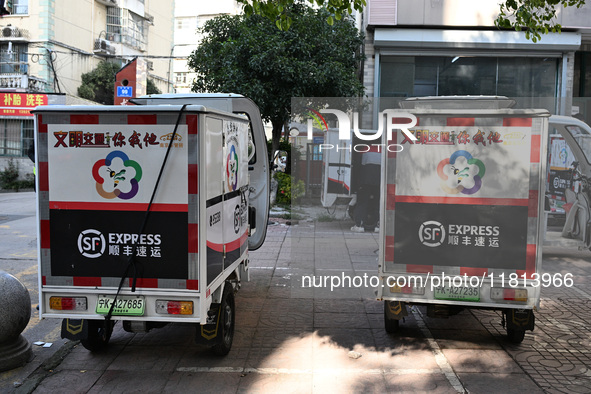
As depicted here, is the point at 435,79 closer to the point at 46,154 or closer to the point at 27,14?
the point at 46,154

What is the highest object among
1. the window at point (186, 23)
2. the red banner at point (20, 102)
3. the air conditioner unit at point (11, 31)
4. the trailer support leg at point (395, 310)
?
the window at point (186, 23)

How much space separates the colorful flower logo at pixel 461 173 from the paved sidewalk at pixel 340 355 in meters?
1.74

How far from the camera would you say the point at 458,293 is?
5652mm

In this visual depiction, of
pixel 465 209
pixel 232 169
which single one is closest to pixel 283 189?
pixel 232 169

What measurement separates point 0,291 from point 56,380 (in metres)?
1.06

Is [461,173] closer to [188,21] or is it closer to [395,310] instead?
[395,310]

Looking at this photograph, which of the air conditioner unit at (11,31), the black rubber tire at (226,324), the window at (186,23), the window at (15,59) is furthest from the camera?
the window at (186,23)

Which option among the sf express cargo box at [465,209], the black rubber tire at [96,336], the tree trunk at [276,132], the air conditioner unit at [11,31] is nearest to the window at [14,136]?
the air conditioner unit at [11,31]

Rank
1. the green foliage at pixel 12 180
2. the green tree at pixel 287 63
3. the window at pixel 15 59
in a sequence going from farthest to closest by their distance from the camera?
the window at pixel 15 59 < the green foliage at pixel 12 180 < the green tree at pixel 287 63

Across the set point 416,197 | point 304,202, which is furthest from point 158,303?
point 304,202

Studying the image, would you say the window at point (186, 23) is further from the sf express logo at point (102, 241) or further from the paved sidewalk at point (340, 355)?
the sf express logo at point (102, 241)

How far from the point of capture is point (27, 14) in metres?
Result: 28.7

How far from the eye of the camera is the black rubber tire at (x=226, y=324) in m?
5.48

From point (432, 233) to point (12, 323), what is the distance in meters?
4.21
